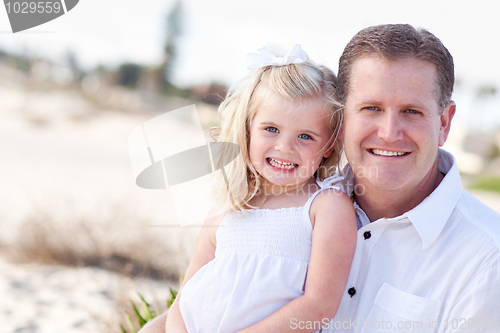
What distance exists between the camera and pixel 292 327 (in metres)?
1.80

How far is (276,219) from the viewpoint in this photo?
6.76ft

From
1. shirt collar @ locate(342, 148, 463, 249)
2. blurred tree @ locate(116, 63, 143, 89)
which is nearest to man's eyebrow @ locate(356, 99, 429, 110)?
shirt collar @ locate(342, 148, 463, 249)

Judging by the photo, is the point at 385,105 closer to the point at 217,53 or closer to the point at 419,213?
the point at 419,213

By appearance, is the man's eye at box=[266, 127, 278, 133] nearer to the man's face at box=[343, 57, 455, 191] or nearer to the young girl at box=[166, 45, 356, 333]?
the young girl at box=[166, 45, 356, 333]

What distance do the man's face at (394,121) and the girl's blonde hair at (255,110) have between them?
0.49ft

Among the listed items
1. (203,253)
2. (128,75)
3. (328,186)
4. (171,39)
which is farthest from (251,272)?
(171,39)

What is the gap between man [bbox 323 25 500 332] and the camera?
1.74 m

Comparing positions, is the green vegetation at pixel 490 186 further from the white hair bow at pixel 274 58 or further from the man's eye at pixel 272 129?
the man's eye at pixel 272 129

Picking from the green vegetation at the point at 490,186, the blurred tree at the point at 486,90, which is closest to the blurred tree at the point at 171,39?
the green vegetation at the point at 490,186

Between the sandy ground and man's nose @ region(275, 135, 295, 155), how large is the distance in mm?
2684

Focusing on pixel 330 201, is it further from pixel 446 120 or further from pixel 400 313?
pixel 446 120

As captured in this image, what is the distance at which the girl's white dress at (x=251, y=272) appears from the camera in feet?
6.22

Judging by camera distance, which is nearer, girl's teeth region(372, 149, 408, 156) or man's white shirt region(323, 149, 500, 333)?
man's white shirt region(323, 149, 500, 333)

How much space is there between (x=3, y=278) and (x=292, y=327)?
6.13 metres
